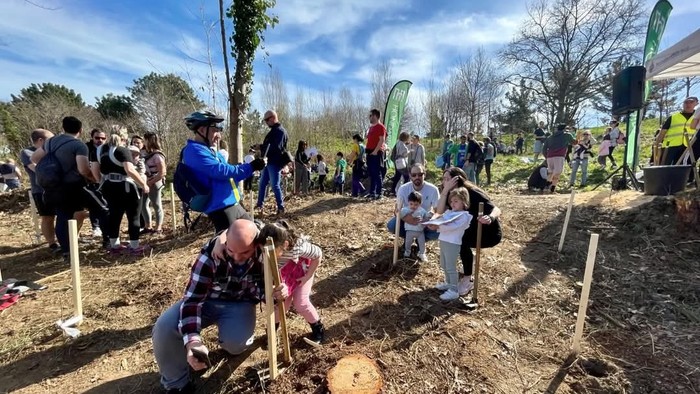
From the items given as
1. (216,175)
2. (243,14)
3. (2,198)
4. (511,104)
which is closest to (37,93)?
(2,198)

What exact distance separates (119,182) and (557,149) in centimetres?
949

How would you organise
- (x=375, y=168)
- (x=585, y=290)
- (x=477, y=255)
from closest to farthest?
(x=585, y=290), (x=477, y=255), (x=375, y=168)

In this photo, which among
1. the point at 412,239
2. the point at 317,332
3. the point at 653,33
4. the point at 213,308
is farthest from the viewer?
the point at 653,33

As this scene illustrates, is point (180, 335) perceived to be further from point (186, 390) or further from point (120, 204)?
point (120, 204)

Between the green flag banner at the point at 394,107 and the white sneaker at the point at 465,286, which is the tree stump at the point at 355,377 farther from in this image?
the green flag banner at the point at 394,107

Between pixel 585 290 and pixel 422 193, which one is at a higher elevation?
pixel 422 193

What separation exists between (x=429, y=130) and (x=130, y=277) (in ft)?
88.0

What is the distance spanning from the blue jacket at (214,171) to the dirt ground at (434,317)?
124cm

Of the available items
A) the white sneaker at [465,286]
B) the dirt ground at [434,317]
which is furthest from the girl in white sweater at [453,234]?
the dirt ground at [434,317]

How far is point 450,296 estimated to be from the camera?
349 centimetres

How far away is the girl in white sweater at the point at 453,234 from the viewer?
3.41 m

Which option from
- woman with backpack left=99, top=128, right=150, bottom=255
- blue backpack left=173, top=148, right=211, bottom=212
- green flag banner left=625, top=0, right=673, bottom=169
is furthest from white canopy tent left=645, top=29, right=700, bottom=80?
woman with backpack left=99, top=128, right=150, bottom=255

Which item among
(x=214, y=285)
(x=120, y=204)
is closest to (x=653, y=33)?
(x=214, y=285)

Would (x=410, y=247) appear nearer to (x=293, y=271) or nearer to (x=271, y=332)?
(x=293, y=271)
